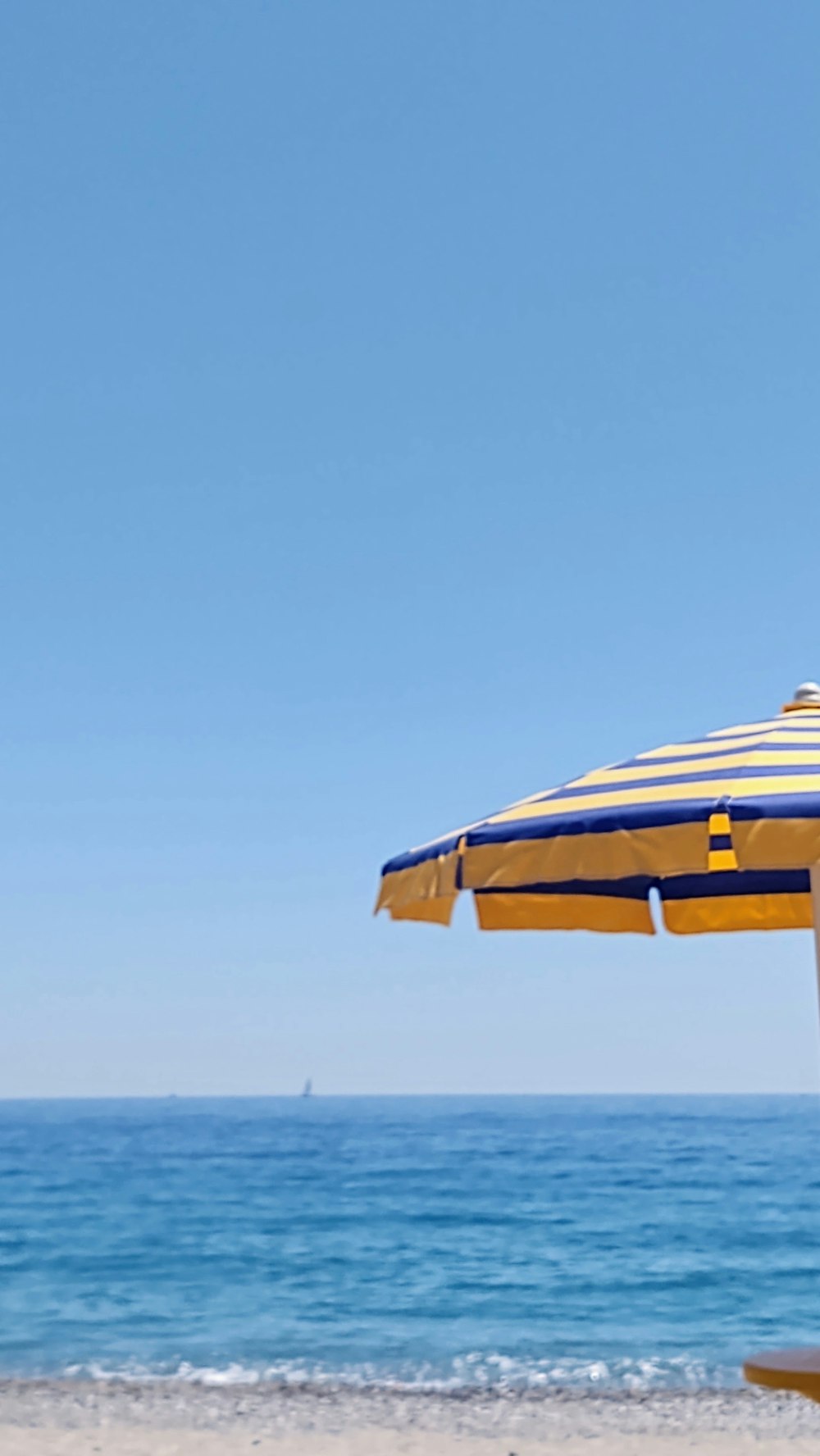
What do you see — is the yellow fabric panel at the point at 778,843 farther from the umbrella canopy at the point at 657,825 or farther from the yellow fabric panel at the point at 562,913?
the yellow fabric panel at the point at 562,913

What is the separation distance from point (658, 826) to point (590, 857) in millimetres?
169

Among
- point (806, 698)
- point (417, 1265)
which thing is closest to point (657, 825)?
point (806, 698)

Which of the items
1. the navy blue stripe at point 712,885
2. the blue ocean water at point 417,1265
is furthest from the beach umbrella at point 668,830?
the blue ocean water at point 417,1265

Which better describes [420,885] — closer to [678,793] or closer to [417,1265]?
[678,793]

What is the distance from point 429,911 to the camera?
3.90m

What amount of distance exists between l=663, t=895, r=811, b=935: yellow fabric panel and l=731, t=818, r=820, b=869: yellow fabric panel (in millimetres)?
2206

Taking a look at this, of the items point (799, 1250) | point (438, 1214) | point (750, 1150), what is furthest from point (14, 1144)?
point (799, 1250)

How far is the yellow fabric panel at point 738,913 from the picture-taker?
493cm

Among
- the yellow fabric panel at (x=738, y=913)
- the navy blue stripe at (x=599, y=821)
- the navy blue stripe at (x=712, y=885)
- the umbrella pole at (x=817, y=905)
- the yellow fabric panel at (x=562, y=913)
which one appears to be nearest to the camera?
the navy blue stripe at (x=599, y=821)

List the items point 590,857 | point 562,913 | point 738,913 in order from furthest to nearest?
point 738,913 → point 562,913 → point 590,857

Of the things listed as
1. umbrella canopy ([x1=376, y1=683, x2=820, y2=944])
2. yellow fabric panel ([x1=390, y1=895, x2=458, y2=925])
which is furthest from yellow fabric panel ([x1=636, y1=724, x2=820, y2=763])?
yellow fabric panel ([x1=390, y1=895, x2=458, y2=925])

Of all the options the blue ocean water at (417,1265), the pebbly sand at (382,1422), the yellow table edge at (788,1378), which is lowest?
the blue ocean water at (417,1265)

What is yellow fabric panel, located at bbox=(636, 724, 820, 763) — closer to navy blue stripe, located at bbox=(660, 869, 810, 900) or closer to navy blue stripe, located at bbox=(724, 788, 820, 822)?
navy blue stripe, located at bbox=(724, 788, 820, 822)

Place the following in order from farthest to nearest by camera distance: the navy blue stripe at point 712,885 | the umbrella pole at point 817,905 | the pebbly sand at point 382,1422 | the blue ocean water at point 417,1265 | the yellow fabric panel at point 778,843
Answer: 1. the blue ocean water at point 417,1265
2. the pebbly sand at point 382,1422
3. the navy blue stripe at point 712,885
4. the umbrella pole at point 817,905
5. the yellow fabric panel at point 778,843
